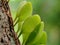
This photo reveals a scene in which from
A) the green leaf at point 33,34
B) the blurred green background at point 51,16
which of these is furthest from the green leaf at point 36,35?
the blurred green background at point 51,16

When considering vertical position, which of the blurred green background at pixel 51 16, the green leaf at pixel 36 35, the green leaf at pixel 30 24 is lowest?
the blurred green background at pixel 51 16

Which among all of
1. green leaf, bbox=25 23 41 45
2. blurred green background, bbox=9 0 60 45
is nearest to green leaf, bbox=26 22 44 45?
green leaf, bbox=25 23 41 45

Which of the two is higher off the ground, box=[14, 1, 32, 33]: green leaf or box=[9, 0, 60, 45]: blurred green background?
box=[14, 1, 32, 33]: green leaf

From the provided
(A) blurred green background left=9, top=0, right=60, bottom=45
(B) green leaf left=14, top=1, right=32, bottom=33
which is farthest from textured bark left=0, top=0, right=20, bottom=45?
(A) blurred green background left=9, top=0, right=60, bottom=45

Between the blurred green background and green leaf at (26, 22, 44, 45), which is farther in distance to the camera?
the blurred green background

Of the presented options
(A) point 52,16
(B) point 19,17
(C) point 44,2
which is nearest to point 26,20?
(B) point 19,17

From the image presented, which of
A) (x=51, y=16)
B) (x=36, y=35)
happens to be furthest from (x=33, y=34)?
(x=51, y=16)

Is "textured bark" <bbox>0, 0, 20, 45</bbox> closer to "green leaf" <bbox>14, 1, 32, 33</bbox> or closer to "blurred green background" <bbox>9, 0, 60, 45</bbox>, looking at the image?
"green leaf" <bbox>14, 1, 32, 33</bbox>

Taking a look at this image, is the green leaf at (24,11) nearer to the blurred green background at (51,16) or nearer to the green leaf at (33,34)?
the green leaf at (33,34)

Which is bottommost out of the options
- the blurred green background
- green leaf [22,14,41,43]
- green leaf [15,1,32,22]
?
the blurred green background
